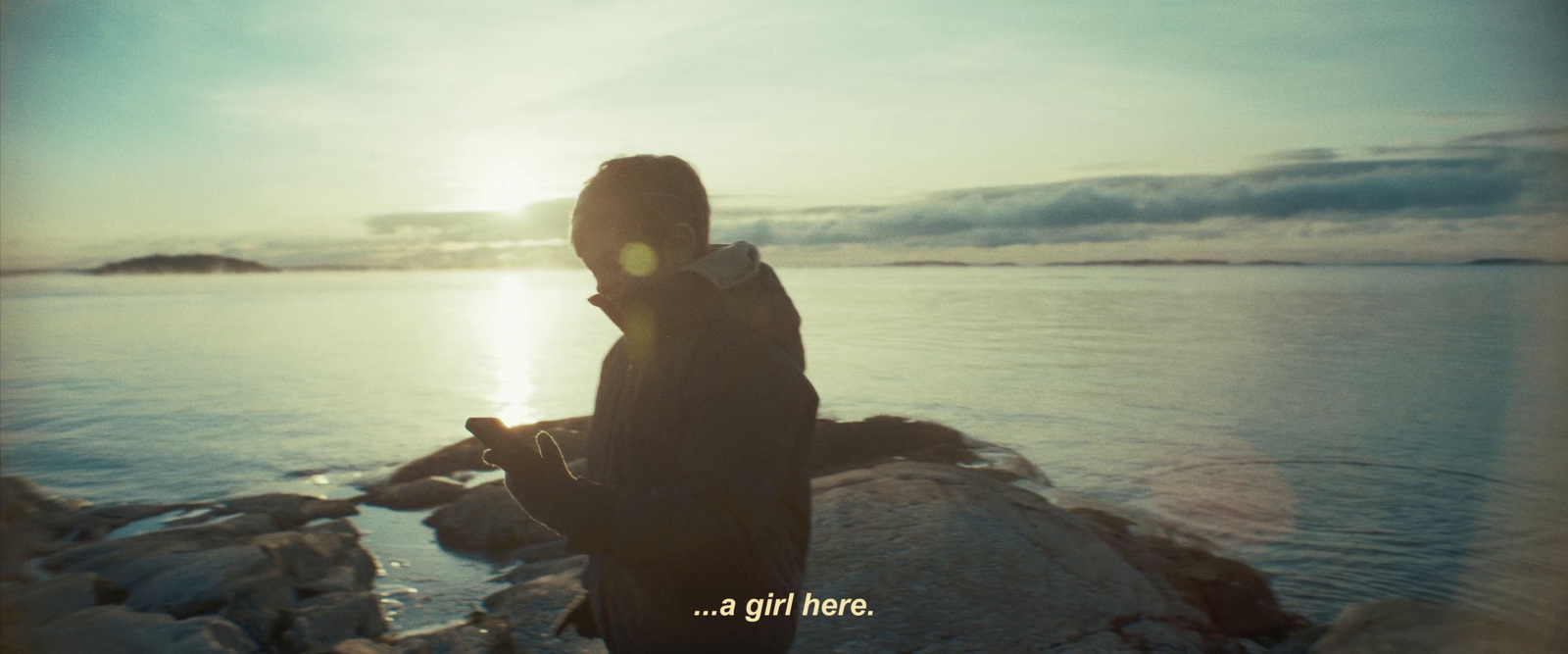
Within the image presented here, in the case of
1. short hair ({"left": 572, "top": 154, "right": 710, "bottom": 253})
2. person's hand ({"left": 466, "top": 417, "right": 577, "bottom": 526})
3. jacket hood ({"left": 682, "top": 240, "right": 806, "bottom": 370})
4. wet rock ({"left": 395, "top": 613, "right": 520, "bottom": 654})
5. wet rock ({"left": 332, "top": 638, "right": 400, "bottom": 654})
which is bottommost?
wet rock ({"left": 332, "top": 638, "right": 400, "bottom": 654})

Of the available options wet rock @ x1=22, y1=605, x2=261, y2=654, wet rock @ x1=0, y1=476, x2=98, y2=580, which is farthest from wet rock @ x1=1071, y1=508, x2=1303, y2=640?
wet rock @ x1=0, y1=476, x2=98, y2=580

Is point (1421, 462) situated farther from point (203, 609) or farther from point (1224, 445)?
point (203, 609)

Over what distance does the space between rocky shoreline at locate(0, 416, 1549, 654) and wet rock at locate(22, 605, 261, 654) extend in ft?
0.05

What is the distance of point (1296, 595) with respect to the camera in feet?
30.8

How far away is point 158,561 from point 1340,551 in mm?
12887

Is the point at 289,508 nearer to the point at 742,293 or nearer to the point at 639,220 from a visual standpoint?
the point at 639,220

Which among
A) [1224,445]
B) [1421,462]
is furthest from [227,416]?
[1421,462]

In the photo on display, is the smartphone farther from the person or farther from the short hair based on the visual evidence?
the short hair

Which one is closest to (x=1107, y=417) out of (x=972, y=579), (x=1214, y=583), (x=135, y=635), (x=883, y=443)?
(x=883, y=443)

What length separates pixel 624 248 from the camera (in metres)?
2.40

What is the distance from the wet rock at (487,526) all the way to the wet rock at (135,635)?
→ 12.8 feet

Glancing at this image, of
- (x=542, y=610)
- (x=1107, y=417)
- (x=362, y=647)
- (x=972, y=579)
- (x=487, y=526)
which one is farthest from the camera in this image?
(x=1107, y=417)

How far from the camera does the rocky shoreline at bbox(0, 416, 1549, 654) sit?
5.93 m

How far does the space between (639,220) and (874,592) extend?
4401mm
